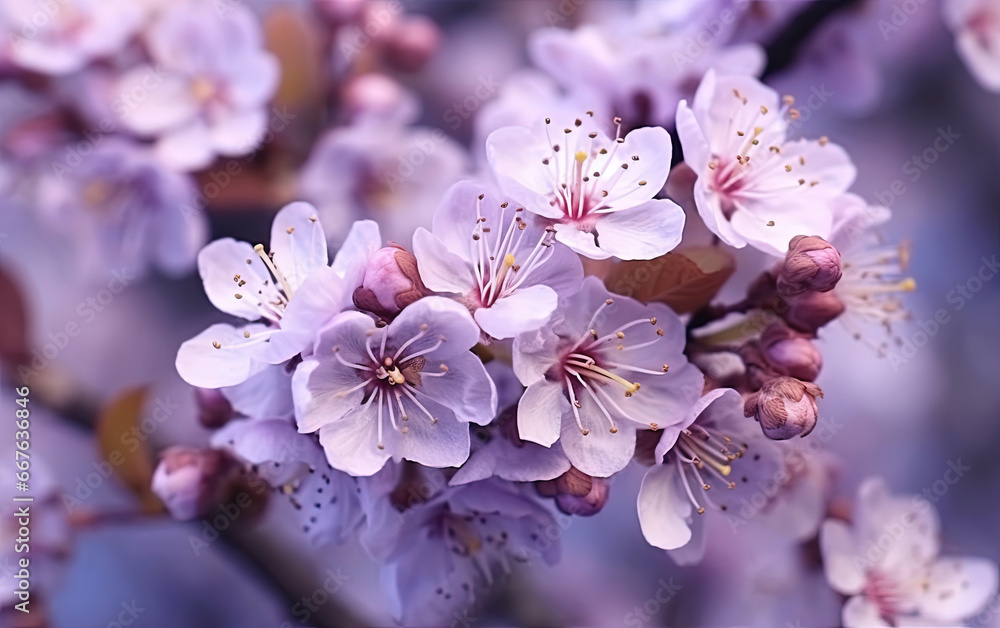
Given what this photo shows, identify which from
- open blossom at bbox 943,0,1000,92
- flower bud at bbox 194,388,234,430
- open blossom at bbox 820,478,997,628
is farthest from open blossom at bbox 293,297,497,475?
open blossom at bbox 943,0,1000,92

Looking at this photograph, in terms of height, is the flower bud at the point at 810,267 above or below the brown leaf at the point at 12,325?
above

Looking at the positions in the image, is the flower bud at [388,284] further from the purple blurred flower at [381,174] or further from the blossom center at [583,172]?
the purple blurred flower at [381,174]

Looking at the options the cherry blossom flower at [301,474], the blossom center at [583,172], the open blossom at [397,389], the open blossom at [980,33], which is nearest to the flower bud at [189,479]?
the cherry blossom flower at [301,474]

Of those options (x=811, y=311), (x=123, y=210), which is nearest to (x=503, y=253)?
(x=811, y=311)

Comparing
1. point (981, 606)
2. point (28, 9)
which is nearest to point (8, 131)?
point (28, 9)

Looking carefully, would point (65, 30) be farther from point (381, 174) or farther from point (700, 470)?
point (700, 470)

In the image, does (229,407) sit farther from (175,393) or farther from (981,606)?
(981,606)
